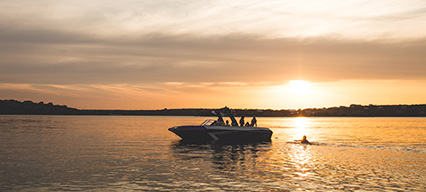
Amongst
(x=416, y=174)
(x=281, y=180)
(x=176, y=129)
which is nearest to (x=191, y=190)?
(x=281, y=180)

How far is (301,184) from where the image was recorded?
2048 cm

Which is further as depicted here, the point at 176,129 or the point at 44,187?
the point at 176,129

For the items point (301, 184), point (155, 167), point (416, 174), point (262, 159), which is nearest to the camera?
point (301, 184)

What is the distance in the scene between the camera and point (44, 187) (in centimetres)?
1903

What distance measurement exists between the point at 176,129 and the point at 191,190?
28557mm

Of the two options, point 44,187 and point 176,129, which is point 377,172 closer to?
point 44,187

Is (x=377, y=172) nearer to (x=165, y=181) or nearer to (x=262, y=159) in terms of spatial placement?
(x=262, y=159)

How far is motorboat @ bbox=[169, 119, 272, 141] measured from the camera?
46.8 meters

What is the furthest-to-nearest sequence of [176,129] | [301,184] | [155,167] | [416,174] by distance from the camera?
[176,129] < [155,167] < [416,174] < [301,184]

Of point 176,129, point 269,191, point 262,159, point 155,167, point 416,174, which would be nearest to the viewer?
point 269,191

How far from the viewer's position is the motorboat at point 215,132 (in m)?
46.8

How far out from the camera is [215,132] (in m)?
47.3

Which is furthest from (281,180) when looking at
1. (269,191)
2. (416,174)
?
→ (416,174)

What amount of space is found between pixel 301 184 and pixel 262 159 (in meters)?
11.4
